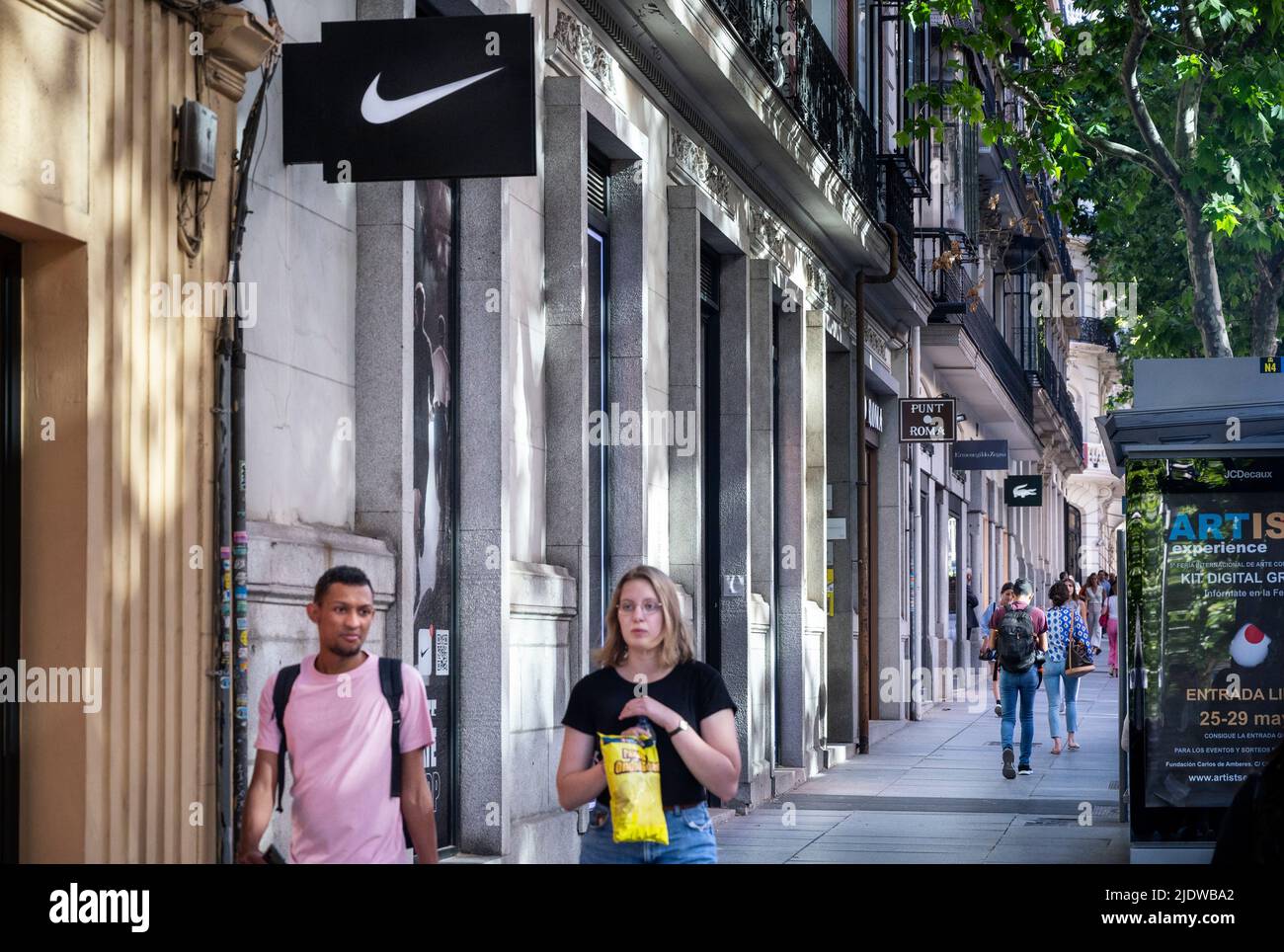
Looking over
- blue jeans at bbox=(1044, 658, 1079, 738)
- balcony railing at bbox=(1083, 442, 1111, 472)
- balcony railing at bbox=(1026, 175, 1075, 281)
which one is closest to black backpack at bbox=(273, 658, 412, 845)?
blue jeans at bbox=(1044, 658, 1079, 738)

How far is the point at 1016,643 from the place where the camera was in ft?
60.0

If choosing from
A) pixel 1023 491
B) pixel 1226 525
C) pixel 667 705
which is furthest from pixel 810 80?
pixel 1023 491

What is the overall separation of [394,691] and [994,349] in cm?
3087

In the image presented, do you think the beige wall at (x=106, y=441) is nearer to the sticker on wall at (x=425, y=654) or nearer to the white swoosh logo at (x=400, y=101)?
the white swoosh logo at (x=400, y=101)

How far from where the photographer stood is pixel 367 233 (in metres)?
9.29

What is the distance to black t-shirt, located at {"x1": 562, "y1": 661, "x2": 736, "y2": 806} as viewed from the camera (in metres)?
5.75

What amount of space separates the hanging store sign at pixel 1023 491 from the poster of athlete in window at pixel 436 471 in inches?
1111

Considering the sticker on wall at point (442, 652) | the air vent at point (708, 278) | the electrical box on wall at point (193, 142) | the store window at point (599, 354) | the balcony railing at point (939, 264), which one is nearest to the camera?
the electrical box on wall at point (193, 142)

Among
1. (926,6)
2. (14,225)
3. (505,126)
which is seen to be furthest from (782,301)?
(14,225)

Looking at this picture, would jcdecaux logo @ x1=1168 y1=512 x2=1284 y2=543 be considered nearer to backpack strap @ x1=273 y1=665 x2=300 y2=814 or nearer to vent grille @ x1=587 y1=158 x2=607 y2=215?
vent grille @ x1=587 y1=158 x2=607 y2=215

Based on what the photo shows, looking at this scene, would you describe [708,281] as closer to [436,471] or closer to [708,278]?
[708,278]

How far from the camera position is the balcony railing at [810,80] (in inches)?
625

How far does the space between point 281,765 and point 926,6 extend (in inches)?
609

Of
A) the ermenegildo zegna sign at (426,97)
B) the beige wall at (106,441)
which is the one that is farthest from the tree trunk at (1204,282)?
the beige wall at (106,441)
